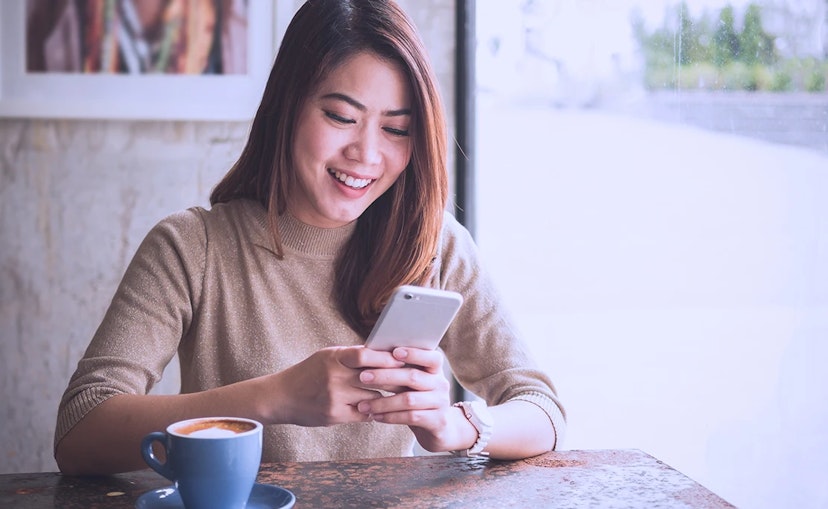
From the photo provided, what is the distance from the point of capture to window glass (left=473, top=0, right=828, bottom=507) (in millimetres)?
1432

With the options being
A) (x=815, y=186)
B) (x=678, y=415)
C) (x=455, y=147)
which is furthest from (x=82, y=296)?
(x=815, y=186)

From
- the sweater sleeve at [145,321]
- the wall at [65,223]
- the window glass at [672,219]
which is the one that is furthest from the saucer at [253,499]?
the wall at [65,223]

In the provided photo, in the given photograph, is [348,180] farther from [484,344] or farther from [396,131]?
[484,344]

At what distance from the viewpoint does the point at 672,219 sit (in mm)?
1745

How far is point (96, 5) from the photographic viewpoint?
7.54 ft

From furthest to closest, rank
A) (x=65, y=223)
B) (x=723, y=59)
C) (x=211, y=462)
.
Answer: (x=65, y=223)
(x=723, y=59)
(x=211, y=462)

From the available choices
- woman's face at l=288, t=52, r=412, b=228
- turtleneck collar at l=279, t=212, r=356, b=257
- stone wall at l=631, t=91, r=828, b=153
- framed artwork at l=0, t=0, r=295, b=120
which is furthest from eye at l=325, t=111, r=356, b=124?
framed artwork at l=0, t=0, r=295, b=120

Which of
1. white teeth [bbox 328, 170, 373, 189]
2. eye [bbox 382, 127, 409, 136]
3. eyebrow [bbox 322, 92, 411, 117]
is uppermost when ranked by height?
eyebrow [bbox 322, 92, 411, 117]

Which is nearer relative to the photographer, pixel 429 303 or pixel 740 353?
pixel 429 303

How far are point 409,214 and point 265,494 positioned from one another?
2.04 feet

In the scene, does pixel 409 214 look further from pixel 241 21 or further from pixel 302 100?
pixel 241 21

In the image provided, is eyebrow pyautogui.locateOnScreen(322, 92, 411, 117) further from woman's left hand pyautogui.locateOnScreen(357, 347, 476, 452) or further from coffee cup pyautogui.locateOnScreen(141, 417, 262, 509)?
coffee cup pyautogui.locateOnScreen(141, 417, 262, 509)

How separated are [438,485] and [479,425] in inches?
6.6

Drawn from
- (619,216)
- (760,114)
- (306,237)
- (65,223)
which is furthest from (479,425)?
(65,223)
